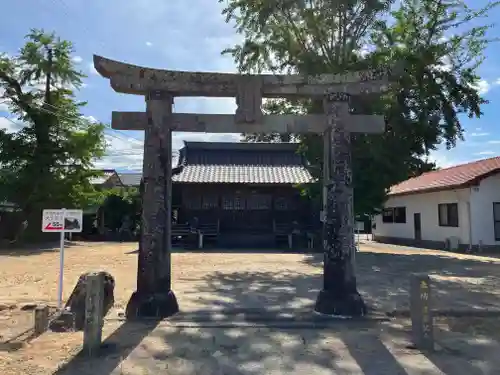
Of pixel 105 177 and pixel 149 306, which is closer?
pixel 149 306

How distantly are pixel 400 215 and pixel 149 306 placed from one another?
24234mm

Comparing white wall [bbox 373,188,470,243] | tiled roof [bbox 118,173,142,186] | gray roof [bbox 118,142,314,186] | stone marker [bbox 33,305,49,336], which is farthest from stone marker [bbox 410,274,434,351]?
tiled roof [bbox 118,173,142,186]

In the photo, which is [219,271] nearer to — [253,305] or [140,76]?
[253,305]

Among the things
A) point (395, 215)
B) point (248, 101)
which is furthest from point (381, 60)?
point (395, 215)

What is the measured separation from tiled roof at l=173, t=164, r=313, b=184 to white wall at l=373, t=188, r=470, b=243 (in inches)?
266

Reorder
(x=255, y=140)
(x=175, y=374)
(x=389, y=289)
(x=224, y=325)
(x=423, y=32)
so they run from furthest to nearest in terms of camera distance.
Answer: (x=255, y=140), (x=423, y=32), (x=389, y=289), (x=224, y=325), (x=175, y=374)

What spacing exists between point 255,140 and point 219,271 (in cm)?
1853

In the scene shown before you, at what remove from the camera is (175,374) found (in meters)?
4.55

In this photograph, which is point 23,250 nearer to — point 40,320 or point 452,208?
point 40,320

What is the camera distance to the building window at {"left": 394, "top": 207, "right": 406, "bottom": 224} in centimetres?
2758

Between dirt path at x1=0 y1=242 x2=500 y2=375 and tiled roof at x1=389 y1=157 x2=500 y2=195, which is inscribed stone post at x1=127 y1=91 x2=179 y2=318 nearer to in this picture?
dirt path at x1=0 y1=242 x2=500 y2=375

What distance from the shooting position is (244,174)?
81.0 feet

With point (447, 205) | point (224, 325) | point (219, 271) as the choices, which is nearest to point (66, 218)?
point (224, 325)

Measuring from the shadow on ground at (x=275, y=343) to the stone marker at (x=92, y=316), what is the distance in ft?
0.61
